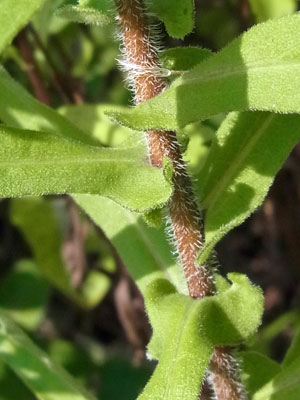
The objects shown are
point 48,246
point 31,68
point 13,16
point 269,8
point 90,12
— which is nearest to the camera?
point 13,16

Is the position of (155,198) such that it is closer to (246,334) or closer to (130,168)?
(130,168)

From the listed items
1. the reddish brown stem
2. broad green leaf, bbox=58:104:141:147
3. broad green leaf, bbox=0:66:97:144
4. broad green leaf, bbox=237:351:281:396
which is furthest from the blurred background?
broad green leaf, bbox=237:351:281:396

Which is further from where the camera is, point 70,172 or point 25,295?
point 25,295

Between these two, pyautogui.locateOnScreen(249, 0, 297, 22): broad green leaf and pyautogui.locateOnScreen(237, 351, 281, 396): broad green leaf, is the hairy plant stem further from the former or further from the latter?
pyautogui.locateOnScreen(249, 0, 297, 22): broad green leaf

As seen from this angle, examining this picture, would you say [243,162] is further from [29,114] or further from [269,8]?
[269,8]

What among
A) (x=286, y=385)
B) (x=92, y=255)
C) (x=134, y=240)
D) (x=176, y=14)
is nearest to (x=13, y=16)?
(x=176, y=14)

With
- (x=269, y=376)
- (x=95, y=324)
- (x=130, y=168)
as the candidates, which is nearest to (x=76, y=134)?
(x=130, y=168)

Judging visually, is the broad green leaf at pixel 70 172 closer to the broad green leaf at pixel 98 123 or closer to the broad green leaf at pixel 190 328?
the broad green leaf at pixel 190 328
